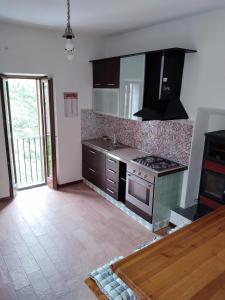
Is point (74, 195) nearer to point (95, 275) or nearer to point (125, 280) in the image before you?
point (95, 275)

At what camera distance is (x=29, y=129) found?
488 cm

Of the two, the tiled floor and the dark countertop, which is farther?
the dark countertop

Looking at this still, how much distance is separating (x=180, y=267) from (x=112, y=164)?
2.77 m

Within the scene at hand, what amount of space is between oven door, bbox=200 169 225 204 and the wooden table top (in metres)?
1.46

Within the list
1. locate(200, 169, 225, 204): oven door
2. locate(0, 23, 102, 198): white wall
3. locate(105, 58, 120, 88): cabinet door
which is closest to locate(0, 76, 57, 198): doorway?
locate(0, 23, 102, 198): white wall

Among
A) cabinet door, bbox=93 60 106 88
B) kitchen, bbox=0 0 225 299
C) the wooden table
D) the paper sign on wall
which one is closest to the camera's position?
the wooden table

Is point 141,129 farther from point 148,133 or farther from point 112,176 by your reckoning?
point 112,176

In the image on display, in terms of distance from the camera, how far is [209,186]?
291 cm

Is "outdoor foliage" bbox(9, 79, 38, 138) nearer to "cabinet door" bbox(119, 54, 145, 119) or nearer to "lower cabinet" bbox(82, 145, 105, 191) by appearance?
"lower cabinet" bbox(82, 145, 105, 191)

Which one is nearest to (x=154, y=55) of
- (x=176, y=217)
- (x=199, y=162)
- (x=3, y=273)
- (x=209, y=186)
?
(x=199, y=162)

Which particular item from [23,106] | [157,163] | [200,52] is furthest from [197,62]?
[23,106]

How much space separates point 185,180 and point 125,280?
2.51 m

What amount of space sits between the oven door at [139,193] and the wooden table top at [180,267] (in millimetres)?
1782

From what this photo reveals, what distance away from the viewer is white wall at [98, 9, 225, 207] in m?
2.76
